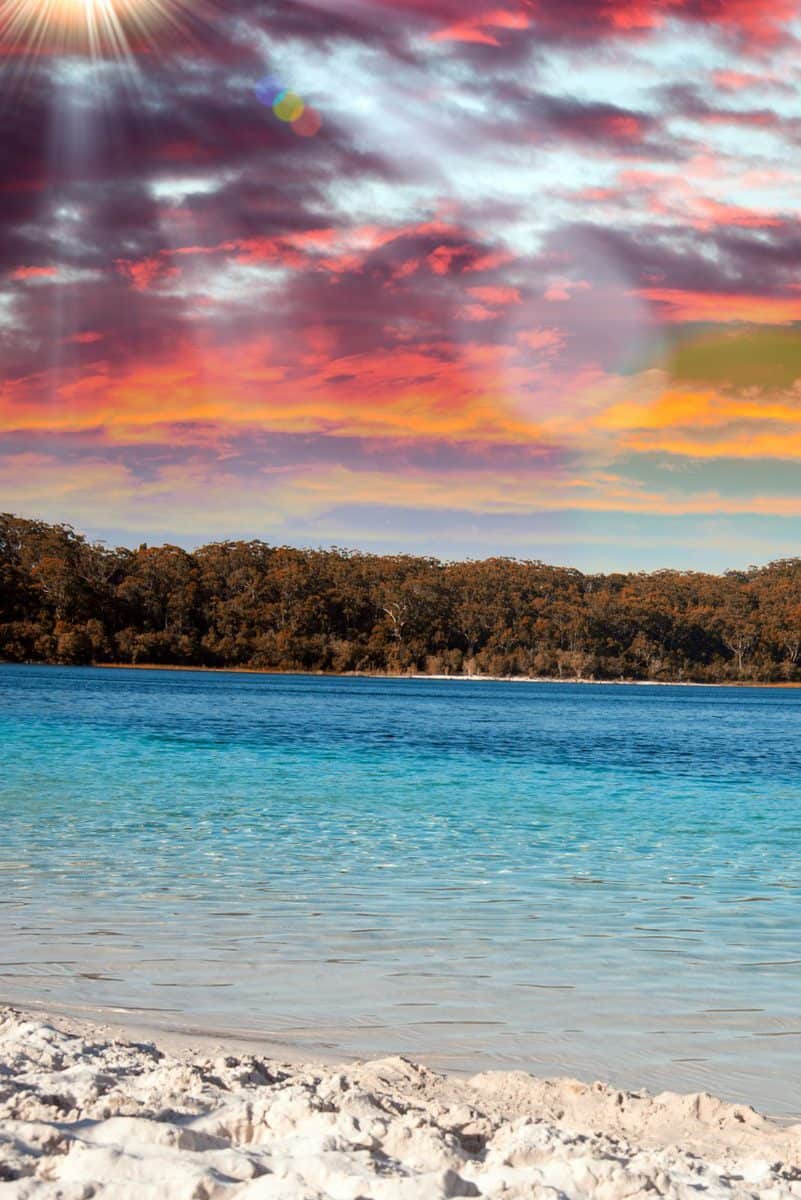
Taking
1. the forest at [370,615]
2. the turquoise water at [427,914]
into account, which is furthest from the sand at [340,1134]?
the forest at [370,615]

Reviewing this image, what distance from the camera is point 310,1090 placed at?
514cm

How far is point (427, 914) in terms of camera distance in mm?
9836

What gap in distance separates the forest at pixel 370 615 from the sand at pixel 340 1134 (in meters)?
130

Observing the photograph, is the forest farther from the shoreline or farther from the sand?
the sand

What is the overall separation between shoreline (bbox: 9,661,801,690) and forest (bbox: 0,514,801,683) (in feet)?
2.41

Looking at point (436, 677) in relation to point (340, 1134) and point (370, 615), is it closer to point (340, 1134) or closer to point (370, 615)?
point (370, 615)

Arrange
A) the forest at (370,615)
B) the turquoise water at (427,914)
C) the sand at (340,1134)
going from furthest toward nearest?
the forest at (370,615)
the turquoise water at (427,914)
the sand at (340,1134)

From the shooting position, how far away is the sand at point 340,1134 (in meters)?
3.99

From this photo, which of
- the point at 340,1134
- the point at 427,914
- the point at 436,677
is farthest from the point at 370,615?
the point at 340,1134

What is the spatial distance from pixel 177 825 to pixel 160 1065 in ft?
31.8

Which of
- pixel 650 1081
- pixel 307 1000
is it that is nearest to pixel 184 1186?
pixel 650 1081

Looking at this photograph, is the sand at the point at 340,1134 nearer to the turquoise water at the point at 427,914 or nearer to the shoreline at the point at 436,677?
the turquoise water at the point at 427,914

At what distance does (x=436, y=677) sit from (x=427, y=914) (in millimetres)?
A: 154466

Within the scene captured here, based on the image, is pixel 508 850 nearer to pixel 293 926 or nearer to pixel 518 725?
pixel 293 926
